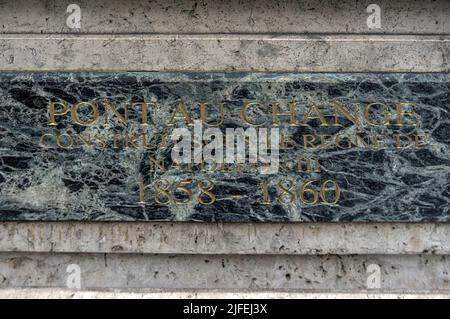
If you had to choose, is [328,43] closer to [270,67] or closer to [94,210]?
[270,67]

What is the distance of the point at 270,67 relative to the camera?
298 centimetres

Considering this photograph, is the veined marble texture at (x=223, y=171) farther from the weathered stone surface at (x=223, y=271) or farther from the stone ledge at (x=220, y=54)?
the weathered stone surface at (x=223, y=271)

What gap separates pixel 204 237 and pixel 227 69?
1.25 metres

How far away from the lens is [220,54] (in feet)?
9.80

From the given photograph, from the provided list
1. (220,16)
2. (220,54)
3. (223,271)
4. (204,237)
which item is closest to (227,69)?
(220,54)

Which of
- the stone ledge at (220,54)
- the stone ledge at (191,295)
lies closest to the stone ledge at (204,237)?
the stone ledge at (191,295)

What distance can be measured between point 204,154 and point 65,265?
1.31 m

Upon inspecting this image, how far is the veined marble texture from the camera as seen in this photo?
2875 millimetres

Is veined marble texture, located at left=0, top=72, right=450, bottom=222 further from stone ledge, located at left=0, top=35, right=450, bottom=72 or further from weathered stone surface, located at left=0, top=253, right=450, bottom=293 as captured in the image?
weathered stone surface, located at left=0, top=253, right=450, bottom=293

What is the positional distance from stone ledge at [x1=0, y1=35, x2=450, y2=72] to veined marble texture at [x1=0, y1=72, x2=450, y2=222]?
0.45ft

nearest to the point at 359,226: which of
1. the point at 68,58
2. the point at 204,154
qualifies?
the point at 204,154

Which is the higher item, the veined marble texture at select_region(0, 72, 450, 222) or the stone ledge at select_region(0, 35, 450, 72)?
the stone ledge at select_region(0, 35, 450, 72)

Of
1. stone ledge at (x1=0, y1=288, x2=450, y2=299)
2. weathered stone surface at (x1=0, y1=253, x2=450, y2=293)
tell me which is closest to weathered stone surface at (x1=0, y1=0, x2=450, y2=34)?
weathered stone surface at (x1=0, y1=253, x2=450, y2=293)

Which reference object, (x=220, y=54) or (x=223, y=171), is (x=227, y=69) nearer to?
(x=220, y=54)
